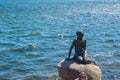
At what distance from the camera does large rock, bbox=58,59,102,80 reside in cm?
1484

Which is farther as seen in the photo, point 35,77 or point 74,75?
point 35,77

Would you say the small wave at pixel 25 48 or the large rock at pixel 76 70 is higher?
the large rock at pixel 76 70

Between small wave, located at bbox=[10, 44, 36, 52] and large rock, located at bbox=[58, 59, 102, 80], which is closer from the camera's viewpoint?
large rock, located at bbox=[58, 59, 102, 80]

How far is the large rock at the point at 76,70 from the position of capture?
14844 mm

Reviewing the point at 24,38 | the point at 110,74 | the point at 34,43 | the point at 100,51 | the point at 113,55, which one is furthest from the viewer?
the point at 24,38

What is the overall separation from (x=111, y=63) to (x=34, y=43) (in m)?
10.5

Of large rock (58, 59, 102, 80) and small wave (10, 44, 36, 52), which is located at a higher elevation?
large rock (58, 59, 102, 80)

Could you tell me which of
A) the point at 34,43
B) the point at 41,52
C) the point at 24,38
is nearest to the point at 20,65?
the point at 41,52

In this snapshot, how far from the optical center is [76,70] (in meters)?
14.9

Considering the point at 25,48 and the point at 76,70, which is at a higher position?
the point at 76,70

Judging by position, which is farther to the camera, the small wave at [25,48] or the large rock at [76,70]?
the small wave at [25,48]

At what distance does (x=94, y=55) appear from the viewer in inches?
974

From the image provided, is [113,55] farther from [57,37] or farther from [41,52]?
[57,37]

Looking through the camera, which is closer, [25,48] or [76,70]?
[76,70]
